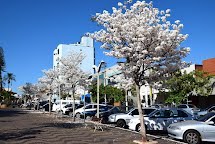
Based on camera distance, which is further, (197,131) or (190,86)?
(190,86)

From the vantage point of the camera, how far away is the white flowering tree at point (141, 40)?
501 inches

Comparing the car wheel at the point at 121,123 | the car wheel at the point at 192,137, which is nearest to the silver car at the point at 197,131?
the car wheel at the point at 192,137

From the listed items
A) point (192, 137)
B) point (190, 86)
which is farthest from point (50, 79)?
point (192, 137)

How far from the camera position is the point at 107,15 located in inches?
535

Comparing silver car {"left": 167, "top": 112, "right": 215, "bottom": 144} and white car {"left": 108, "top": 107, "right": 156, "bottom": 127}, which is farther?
white car {"left": 108, "top": 107, "right": 156, "bottom": 127}

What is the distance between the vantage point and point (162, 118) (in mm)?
18031

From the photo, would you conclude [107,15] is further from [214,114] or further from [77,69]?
[77,69]

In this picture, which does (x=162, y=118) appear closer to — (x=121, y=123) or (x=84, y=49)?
(x=121, y=123)

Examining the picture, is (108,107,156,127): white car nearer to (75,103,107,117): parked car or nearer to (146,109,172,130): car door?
(146,109,172,130): car door

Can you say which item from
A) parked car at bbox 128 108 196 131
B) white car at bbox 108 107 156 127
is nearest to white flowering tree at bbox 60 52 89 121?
white car at bbox 108 107 156 127

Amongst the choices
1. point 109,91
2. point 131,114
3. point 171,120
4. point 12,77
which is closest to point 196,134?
point 171,120

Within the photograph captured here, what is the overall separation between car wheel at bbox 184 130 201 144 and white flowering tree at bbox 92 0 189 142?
6.31 feet

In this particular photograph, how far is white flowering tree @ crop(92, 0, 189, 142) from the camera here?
12727mm

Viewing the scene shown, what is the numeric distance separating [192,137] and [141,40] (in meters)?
4.63
